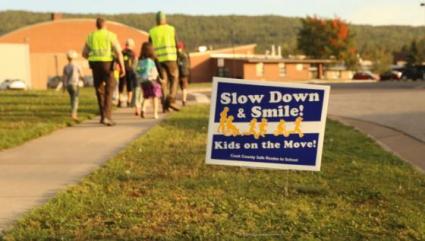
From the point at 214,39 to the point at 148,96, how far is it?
132502mm

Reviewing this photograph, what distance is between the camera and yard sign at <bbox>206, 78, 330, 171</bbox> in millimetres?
5539

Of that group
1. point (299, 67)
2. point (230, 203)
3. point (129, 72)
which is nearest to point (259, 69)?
point (299, 67)

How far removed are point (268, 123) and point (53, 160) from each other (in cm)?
306

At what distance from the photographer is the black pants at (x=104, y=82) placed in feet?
35.6

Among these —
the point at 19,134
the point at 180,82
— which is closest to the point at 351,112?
the point at 180,82

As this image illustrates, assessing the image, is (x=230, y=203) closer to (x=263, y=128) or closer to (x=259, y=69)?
(x=263, y=128)

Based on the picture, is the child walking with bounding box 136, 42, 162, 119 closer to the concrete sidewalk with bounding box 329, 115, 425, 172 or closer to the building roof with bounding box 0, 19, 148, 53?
the concrete sidewalk with bounding box 329, 115, 425, 172

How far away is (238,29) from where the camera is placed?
154125 millimetres

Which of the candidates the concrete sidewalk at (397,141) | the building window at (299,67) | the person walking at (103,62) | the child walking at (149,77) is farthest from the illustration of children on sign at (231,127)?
the building window at (299,67)

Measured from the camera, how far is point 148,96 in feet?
39.3

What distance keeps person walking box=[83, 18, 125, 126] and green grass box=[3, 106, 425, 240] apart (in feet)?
11.5

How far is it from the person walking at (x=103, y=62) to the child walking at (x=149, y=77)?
1.08m

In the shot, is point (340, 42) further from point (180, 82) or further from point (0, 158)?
point (0, 158)

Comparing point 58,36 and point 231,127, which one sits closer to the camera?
point 231,127
